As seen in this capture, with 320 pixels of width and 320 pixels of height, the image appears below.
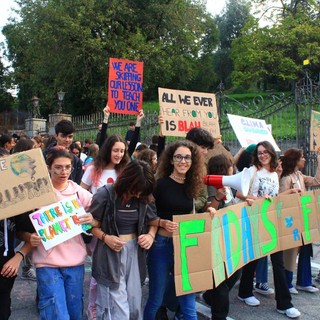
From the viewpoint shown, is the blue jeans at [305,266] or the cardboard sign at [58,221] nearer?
the cardboard sign at [58,221]

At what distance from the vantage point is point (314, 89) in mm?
8469

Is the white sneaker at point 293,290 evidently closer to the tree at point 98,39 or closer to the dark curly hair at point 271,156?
the dark curly hair at point 271,156

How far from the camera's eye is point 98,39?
80.1 feet

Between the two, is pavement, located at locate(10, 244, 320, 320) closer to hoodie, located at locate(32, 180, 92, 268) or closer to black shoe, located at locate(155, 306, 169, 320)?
black shoe, located at locate(155, 306, 169, 320)

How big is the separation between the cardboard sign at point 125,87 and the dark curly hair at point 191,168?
271 centimetres

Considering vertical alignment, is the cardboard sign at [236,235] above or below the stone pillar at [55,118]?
below

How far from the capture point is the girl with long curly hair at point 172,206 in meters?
3.38

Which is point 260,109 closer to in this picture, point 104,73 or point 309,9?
point 104,73

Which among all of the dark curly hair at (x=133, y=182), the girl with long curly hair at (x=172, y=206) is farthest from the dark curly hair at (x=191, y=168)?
the dark curly hair at (x=133, y=182)

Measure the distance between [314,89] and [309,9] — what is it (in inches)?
1006

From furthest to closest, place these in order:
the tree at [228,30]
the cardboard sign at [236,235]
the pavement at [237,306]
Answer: the tree at [228,30]
the pavement at [237,306]
the cardboard sign at [236,235]

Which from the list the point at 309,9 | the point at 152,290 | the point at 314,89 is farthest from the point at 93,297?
the point at 309,9

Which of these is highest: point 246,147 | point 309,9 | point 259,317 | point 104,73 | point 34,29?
point 309,9

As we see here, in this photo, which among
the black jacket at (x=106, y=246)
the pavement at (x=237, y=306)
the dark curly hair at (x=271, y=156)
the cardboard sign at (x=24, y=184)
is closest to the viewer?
the cardboard sign at (x=24, y=184)
